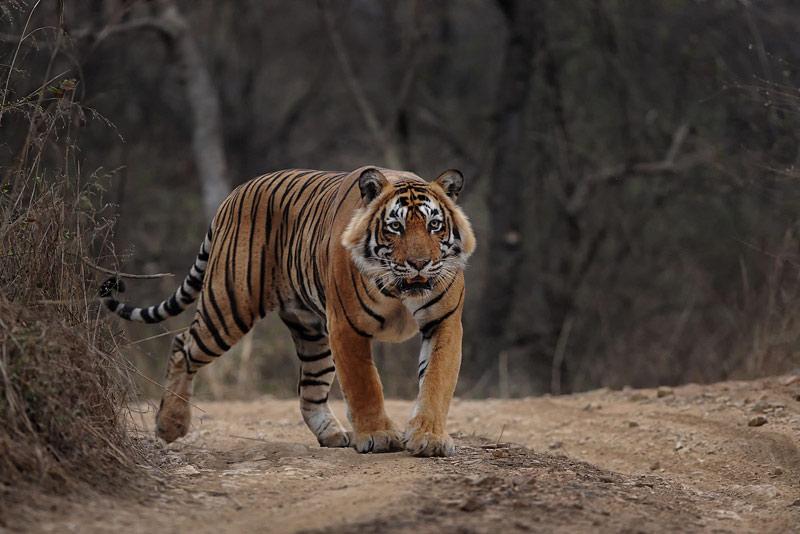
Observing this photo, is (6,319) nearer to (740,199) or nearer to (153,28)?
(153,28)

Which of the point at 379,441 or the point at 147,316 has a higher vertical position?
the point at 147,316

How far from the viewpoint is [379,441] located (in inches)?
235

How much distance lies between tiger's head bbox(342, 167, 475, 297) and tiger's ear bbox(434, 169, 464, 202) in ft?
0.05

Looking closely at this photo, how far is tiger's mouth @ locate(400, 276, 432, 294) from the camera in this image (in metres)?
5.69

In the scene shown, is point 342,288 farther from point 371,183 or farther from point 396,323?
point 371,183

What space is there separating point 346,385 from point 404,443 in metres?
0.42

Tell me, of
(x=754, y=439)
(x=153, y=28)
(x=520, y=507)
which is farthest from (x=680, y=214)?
(x=520, y=507)

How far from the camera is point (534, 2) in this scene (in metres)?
14.0

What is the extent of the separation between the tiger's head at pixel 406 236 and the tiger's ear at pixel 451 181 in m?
0.01

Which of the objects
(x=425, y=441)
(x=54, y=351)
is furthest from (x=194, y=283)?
(x=54, y=351)

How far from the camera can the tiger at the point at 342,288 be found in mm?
5785

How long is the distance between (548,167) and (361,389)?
9.50m

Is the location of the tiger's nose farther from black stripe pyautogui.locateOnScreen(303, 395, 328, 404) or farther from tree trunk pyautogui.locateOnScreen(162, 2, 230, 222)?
tree trunk pyautogui.locateOnScreen(162, 2, 230, 222)

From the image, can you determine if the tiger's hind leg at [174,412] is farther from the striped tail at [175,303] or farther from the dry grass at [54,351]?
the dry grass at [54,351]
